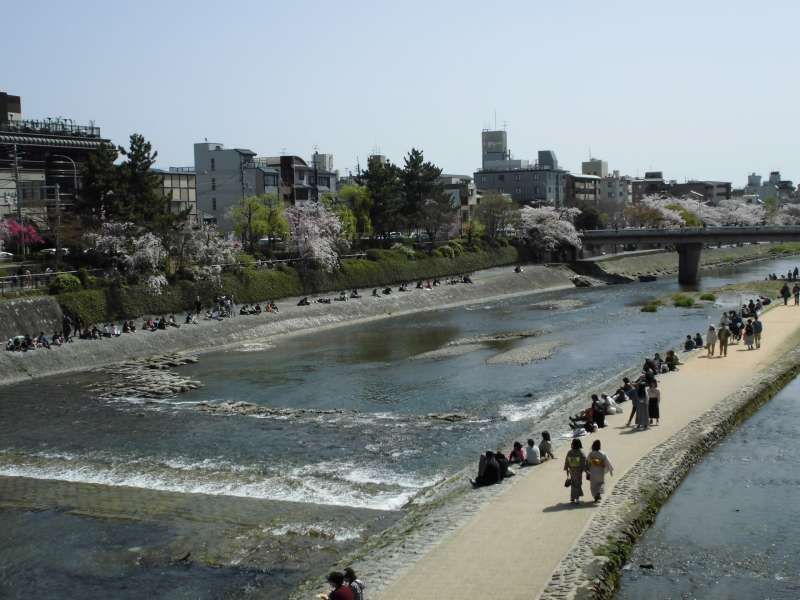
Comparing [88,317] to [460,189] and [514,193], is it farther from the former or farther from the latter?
[514,193]

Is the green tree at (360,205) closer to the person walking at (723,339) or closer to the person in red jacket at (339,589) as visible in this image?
the person walking at (723,339)

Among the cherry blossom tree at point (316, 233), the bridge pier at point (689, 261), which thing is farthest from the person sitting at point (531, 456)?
the bridge pier at point (689, 261)

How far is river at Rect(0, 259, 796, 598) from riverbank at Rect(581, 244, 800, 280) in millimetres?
52906

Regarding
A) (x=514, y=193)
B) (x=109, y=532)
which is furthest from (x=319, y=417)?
(x=514, y=193)

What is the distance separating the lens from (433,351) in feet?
168

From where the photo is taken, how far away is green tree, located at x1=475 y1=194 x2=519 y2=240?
11156 centimetres

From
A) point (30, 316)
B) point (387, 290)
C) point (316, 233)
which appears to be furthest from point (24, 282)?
point (387, 290)

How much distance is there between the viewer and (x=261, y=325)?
60.4 m

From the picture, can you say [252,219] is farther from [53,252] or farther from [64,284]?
[64,284]

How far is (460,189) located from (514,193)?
105ft

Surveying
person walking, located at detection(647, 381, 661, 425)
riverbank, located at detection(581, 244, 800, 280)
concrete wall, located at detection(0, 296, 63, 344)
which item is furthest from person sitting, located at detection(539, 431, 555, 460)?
riverbank, located at detection(581, 244, 800, 280)

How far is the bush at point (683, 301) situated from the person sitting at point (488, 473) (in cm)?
5095

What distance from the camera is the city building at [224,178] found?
335ft

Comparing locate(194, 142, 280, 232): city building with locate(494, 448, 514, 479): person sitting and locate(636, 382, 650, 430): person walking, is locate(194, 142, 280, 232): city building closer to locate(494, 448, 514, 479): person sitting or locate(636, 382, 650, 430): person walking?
locate(636, 382, 650, 430): person walking
